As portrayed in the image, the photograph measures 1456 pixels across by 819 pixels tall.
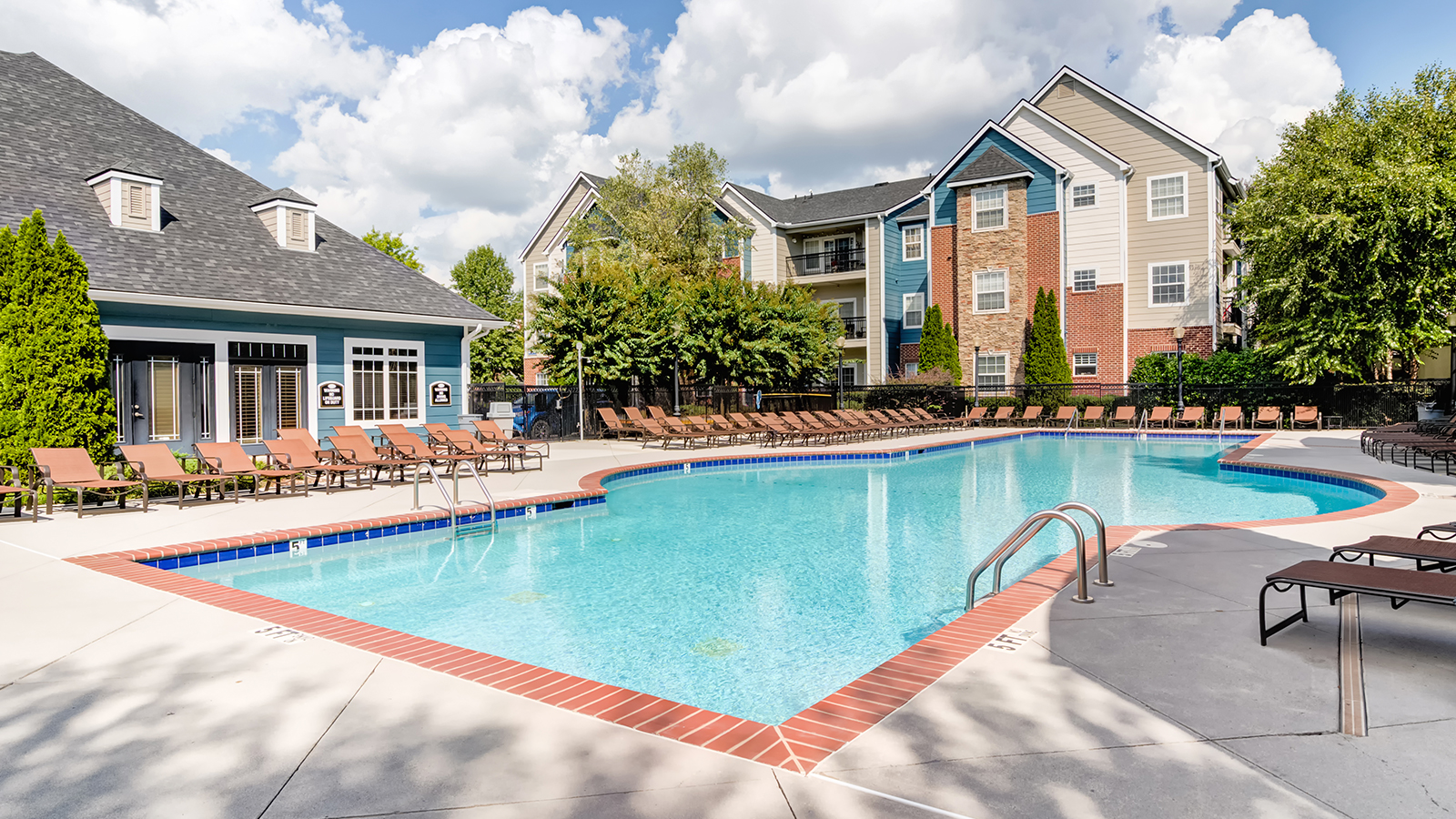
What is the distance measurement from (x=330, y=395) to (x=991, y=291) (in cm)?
2305

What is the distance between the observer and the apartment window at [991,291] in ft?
99.0

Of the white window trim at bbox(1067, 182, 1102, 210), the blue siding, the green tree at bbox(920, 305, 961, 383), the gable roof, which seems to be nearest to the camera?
the white window trim at bbox(1067, 182, 1102, 210)

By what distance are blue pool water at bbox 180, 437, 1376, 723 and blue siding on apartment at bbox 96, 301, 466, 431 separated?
20.9 feet

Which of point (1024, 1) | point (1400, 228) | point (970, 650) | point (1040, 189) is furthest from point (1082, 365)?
point (970, 650)

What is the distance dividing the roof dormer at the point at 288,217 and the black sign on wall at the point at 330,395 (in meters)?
3.10

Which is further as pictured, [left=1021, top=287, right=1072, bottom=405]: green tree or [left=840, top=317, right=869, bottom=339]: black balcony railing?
[left=840, top=317, right=869, bottom=339]: black balcony railing

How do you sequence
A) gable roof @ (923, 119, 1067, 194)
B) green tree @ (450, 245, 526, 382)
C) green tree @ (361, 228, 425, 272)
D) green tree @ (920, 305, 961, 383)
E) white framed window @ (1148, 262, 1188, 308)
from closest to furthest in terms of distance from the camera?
white framed window @ (1148, 262, 1188, 308), gable roof @ (923, 119, 1067, 194), green tree @ (920, 305, 961, 383), green tree @ (361, 228, 425, 272), green tree @ (450, 245, 526, 382)

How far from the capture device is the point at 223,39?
606 inches

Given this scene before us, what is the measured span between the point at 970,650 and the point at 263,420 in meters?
14.9

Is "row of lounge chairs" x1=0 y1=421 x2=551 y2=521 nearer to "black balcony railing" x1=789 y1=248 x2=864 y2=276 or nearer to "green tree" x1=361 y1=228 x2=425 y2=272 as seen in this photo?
"black balcony railing" x1=789 y1=248 x2=864 y2=276

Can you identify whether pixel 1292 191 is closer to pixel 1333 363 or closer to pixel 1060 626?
pixel 1333 363

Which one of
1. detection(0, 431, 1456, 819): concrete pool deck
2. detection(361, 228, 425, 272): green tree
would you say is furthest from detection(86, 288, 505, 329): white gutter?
detection(361, 228, 425, 272): green tree

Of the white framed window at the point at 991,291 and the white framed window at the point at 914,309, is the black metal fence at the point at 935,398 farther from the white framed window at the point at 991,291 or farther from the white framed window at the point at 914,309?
the white framed window at the point at 914,309

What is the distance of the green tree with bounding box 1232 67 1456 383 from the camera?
2208 centimetres
